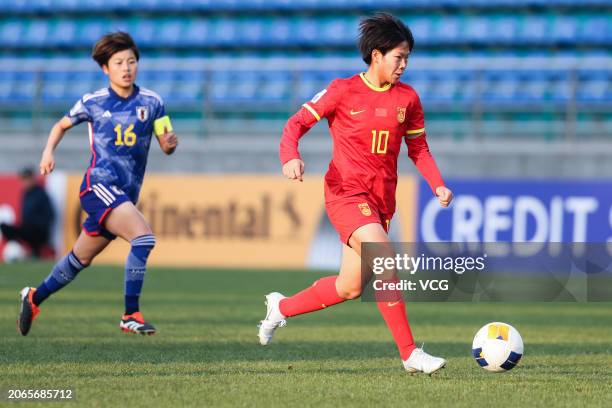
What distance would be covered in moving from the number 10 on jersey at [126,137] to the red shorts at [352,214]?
6.89 ft

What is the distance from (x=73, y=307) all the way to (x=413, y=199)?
258 inches

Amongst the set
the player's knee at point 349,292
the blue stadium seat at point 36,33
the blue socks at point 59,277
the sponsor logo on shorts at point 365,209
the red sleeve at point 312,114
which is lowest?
the blue socks at point 59,277

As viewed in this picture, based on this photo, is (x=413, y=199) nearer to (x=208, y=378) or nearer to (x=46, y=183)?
(x=46, y=183)

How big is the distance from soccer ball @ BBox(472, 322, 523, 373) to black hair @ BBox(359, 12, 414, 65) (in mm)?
1497

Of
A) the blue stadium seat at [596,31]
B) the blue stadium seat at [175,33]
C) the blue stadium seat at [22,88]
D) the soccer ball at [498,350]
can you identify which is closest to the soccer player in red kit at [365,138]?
the soccer ball at [498,350]

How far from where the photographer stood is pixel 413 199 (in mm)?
15047

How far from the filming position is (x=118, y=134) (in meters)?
7.30

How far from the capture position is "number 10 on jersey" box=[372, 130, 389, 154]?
223 inches

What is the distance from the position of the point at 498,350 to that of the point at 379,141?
120 centimetres

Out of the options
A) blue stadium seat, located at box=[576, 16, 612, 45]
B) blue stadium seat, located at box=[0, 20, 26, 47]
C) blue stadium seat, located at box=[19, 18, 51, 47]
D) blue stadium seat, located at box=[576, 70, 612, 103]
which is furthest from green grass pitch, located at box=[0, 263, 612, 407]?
blue stadium seat, located at box=[0, 20, 26, 47]

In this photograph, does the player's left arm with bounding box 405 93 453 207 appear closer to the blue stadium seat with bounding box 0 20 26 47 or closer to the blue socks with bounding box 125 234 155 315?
the blue socks with bounding box 125 234 155 315

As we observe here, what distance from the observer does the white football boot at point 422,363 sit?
17.1 ft
